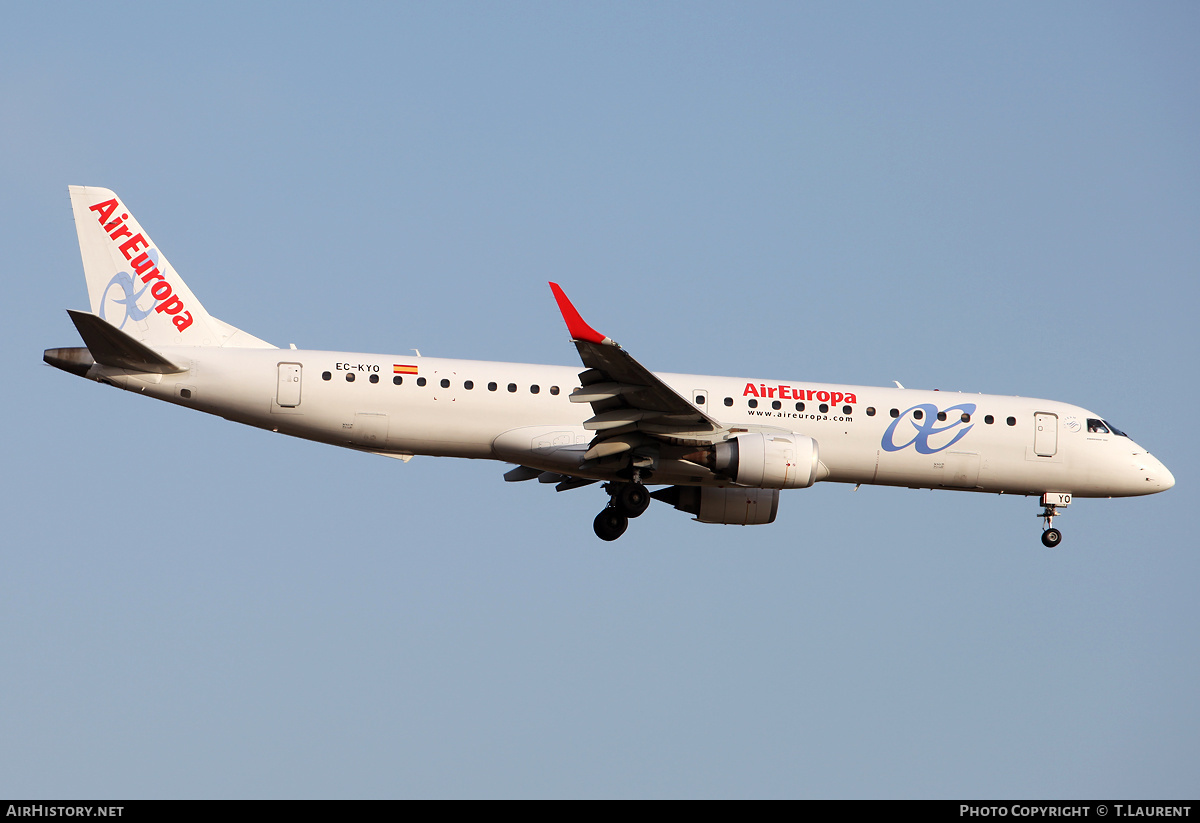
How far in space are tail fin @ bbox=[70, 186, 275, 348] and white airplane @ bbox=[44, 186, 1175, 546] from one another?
3cm

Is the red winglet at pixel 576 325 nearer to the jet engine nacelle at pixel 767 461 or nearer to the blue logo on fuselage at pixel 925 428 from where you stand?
the jet engine nacelle at pixel 767 461

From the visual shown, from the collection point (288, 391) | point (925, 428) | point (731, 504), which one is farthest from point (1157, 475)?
point (288, 391)

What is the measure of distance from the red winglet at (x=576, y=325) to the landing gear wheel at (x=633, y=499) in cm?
504

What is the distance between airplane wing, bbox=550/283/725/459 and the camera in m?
25.9

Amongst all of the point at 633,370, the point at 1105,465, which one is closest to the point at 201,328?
the point at 633,370

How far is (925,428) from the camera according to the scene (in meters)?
30.9

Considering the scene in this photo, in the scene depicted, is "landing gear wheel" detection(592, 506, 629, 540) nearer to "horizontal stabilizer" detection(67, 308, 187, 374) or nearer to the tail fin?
the tail fin

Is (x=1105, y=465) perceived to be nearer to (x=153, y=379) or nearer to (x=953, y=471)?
(x=953, y=471)

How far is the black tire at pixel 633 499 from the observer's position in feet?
97.7
